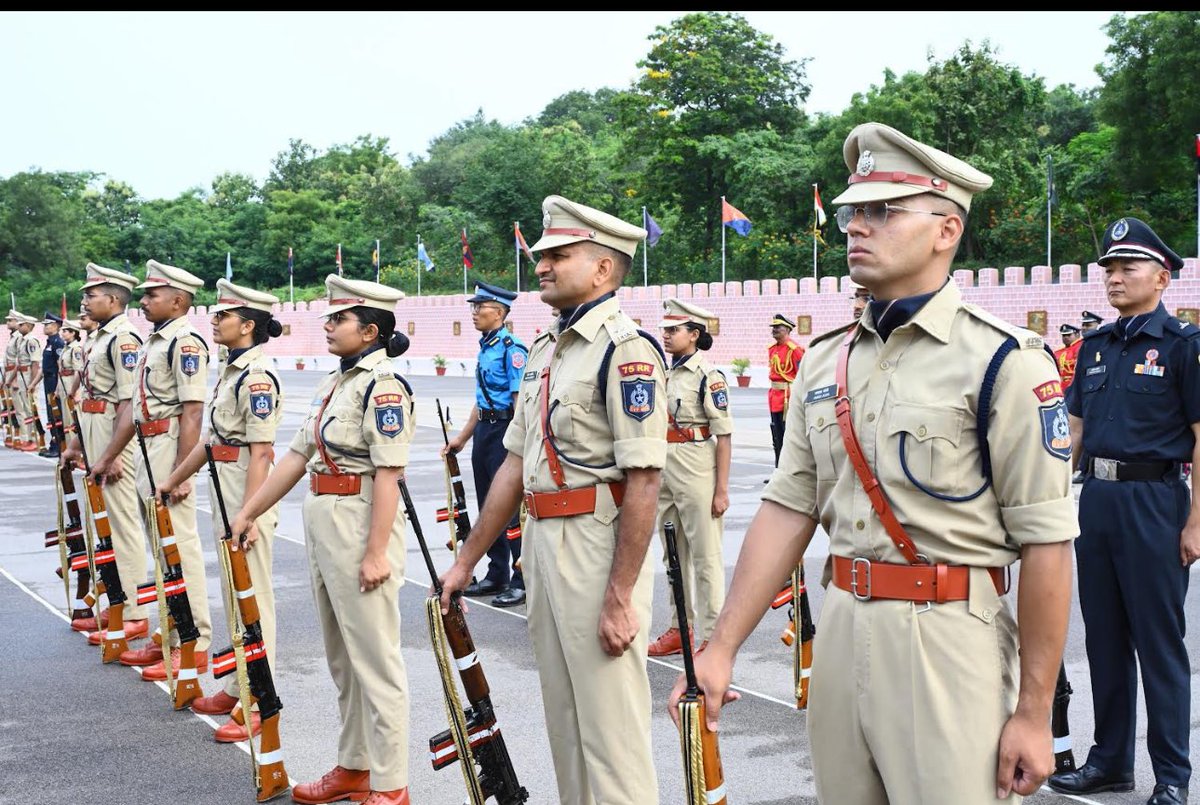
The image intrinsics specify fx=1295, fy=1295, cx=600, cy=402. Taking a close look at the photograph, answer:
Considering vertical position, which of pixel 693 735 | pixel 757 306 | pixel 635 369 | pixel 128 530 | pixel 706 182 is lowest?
pixel 128 530

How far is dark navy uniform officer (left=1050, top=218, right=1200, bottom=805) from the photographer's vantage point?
4613 millimetres

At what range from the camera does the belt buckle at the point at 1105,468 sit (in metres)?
4.72

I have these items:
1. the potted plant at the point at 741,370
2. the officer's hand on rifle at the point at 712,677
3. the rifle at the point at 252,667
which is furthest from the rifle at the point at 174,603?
the potted plant at the point at 741,370

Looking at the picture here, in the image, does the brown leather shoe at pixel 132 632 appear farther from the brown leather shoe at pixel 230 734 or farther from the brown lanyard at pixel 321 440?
the brown lanyard at pixel 321 440

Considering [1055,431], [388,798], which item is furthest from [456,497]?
[1055,431]

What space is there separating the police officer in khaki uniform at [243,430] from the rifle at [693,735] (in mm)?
3430

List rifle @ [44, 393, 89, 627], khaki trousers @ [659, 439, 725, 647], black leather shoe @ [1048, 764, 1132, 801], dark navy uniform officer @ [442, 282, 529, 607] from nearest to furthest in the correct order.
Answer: black leather shoe @ [1048, 764, 1132, 801] < khaki trousers @ [659, 439, 725, 647] < rifle @ [44, 393, 89, 627] < dark navy uniform officer @ [442, 282, 529, 607]

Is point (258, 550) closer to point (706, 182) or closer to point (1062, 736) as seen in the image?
point (1062, 736)

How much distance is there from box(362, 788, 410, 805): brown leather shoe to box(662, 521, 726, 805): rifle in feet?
6.89

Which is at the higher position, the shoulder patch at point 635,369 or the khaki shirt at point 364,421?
the shoulder patch at point 635,369

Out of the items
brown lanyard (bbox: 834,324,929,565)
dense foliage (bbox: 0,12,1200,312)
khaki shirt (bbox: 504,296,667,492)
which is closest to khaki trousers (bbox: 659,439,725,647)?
khaki shirt (bbox: 504,296,667,492)

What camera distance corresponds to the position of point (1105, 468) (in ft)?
15.6

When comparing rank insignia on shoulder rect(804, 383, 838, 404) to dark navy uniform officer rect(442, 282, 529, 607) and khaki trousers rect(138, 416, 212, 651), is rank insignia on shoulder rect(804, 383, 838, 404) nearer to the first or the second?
khaki trousers rect(138, 416, 212, 651)

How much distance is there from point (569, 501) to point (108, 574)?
4.33 metres
